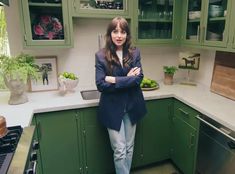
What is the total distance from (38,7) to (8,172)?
1555mm

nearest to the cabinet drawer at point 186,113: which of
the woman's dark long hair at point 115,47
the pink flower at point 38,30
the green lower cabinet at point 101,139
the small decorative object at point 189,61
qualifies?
the green lower cabinet at point 101,139

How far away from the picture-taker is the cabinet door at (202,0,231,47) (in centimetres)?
180

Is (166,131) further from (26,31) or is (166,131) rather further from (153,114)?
(26,31)

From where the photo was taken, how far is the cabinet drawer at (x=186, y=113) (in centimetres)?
189

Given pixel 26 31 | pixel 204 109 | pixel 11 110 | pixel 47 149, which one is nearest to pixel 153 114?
pixel 204 109

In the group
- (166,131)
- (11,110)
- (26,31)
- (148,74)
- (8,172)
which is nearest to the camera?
(8,172)

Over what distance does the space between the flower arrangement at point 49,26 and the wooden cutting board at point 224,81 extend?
168 cm

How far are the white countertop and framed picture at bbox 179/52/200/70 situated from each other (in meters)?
0.25

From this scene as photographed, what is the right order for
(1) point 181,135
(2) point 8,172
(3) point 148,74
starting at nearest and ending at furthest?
(2) point 8,172 < (1) point 181,135 < (3) point 148,74

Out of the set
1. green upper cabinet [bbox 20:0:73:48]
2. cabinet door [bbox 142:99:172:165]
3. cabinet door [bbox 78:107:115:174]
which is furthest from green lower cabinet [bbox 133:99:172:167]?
green upper cabinet [bbox 20:0:73:48]

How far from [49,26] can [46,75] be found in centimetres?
55

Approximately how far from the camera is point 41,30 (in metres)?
Result: 1.97

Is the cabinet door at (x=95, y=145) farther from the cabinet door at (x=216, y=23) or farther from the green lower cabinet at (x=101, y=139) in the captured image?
the cabinet door at (x=216, y=23)

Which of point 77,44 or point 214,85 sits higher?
point 77,44
